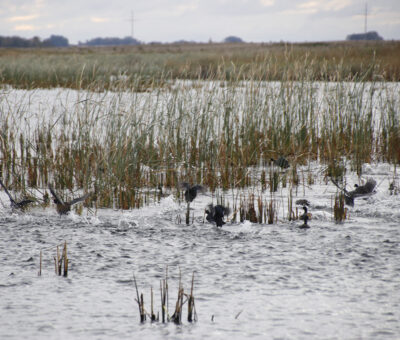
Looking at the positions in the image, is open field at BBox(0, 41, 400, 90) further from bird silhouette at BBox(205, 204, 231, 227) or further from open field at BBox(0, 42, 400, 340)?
bird silhouette at BBox(205, 204, 231, 227)

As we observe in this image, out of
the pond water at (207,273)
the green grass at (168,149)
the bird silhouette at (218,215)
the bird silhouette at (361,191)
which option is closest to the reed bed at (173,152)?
the green grass at (168,149)

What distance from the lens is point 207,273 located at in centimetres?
237

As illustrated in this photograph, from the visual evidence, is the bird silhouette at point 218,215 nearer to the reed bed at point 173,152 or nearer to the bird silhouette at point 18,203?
the reed bed at point 173,152

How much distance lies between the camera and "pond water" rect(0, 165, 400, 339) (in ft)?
5.99

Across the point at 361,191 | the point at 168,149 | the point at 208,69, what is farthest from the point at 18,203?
the point at 208,69

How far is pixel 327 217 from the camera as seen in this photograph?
3305 mm

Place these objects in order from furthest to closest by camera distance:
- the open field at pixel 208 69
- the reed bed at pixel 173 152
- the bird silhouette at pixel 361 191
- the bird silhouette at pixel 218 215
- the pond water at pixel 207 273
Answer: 1. the open field at pixel 208 69
2. the reed bed at pixel 173 152
3. the bird silhouette at pixel 361 191
4. the bird silhouette at pixel 218 215
5. the pond water at pixel 207 273

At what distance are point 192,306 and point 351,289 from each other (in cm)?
74

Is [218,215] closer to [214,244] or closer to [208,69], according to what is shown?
[214,244]

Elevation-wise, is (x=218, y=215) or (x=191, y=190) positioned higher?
(x=191, y=190)

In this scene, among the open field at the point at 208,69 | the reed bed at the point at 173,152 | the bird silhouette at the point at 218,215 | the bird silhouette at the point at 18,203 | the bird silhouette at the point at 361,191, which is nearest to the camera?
the bird silhouette at the point at 218,215

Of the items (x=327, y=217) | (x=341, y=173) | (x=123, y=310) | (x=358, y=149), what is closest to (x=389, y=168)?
(x=358, y=149)

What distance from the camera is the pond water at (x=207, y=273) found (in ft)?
5.99

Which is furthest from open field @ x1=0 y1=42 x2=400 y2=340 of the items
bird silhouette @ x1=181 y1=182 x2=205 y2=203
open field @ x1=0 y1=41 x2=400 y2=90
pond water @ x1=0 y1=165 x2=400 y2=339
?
open field @ x1=0 y1=41 x2=400 y2=90
